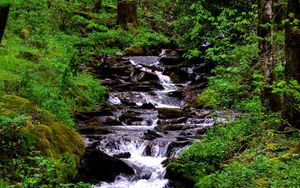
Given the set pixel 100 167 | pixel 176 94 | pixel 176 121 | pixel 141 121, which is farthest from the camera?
pixel 176 94

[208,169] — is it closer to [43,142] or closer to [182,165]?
[182,165]

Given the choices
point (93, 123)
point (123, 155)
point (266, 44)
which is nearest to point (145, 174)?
point (123, 155)

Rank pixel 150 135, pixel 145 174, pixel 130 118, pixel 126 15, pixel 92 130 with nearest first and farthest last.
Result: pixel 145 174 < pixel 150 135 < pixel 92 130 < pixel 130 118 < pixel 126 15

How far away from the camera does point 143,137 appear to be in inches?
484

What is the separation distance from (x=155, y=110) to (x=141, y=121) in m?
1.72

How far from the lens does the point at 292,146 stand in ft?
27.3

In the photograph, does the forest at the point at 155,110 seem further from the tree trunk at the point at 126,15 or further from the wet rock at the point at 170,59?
the tree trunk at the point at 126,15

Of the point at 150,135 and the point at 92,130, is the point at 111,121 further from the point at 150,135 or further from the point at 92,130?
the point at 150,135

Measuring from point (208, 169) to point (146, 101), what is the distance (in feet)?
29.1

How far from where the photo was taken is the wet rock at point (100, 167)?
31.8 feet

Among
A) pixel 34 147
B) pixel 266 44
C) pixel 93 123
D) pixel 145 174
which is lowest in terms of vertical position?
pixel 145 174

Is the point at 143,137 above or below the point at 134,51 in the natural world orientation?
below

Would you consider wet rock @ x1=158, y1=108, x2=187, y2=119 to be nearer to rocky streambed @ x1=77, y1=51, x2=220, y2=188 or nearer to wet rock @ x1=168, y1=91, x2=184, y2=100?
rocky streambed @ x1=77, y1=51, x2=220, y2=188

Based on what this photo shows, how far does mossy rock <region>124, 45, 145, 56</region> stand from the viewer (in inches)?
925
